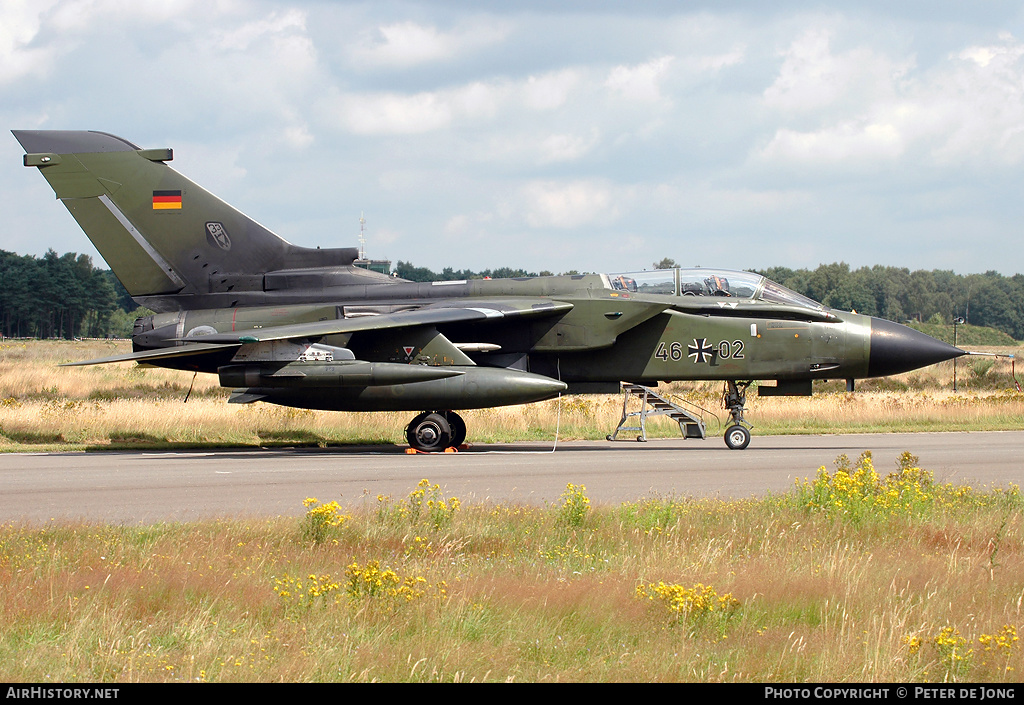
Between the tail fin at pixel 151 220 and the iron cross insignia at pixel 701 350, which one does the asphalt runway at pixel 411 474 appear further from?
the tail fin at pixel 151 220

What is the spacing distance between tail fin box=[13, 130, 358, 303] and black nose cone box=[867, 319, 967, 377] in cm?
1108

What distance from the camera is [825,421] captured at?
24.7m

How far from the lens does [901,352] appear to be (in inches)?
673

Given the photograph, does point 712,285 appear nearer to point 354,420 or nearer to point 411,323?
point 411,323

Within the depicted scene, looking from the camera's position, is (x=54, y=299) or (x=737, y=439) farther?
(x=54, y=299)

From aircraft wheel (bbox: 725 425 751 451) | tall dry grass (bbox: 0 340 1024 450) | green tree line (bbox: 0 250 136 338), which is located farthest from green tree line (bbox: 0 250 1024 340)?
aircraft wheel (bbox: 725 425 751 451)

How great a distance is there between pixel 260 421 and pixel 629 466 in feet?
35.2

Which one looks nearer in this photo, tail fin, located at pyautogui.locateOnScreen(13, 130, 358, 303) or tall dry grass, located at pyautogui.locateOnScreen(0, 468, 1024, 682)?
tall dry grass, located at pyautogui.locateOnScreen(0, 468, 1024, 682)

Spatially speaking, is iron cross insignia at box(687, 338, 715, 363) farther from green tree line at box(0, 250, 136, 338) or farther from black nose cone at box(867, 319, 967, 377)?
green tree line at box(0, 250, 136, 338)

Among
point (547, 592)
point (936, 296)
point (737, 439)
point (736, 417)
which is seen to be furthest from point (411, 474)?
point (936, 296)

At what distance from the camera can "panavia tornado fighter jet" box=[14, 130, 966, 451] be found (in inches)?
647

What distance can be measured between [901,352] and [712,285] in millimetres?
3620
